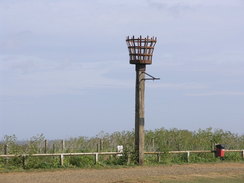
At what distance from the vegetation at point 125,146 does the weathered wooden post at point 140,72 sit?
1.65ft

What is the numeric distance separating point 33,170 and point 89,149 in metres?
5.99

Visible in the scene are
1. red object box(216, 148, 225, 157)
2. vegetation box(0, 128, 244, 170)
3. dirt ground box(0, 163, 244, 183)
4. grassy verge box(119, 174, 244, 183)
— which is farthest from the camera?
red object box(216, 148, 225, 157)

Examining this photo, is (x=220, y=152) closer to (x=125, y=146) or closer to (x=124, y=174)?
(x=125, y=146)

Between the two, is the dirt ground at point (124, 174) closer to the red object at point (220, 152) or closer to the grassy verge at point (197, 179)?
the grassy verge at point (197, 179)

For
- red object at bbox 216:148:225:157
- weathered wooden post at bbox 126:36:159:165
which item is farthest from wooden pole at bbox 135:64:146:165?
red object at bbox 216:148:225:157

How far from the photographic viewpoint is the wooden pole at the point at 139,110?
81.0 ft

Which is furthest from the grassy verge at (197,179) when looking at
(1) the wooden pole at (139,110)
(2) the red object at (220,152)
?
(2) the red object at (220,152)

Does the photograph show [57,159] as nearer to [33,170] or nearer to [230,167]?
[33,170]

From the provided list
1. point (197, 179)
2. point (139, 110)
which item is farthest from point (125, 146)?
point (197, 179)

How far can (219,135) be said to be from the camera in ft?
102

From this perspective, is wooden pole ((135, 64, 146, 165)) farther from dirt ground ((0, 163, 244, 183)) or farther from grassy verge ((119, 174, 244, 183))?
grassy verge ((119, 174, 244, 183))

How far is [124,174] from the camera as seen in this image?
68.6ft

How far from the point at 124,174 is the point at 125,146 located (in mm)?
5089

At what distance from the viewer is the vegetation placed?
23.7m
